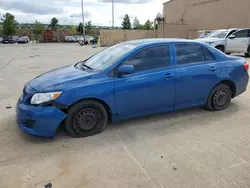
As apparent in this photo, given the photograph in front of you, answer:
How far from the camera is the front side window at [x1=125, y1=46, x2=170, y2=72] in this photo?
3682mm

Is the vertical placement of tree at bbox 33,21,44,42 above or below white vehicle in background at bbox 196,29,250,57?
above

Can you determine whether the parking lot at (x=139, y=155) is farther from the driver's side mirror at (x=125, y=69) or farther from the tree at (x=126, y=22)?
the tree at (x=126, y=22)

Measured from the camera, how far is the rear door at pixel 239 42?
1277 cm

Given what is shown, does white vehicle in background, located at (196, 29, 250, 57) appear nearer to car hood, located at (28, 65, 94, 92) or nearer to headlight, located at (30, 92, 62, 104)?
car hood, located at (28, 65, 94, 92)

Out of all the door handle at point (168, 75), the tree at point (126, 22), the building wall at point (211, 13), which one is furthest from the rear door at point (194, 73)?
the tree at point (126, 22)

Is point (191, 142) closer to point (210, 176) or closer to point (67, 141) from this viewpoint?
point (210, 176)

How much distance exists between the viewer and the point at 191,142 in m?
3.33

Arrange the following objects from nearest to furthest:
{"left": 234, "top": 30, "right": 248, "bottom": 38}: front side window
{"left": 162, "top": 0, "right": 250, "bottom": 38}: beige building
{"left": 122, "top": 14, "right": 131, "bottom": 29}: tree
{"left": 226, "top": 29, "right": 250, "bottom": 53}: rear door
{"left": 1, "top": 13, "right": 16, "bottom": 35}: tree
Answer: {"left": 226, "top": 29, "right": 250, "bottom": 53}: rear door
{"left": 234, "top": 30, "right": 248, "bottom": 38}: front side window
{"left": 162, "top": 0, "right": 250, "bottom": 38}: beige building
{"left": 1, "top": 13, "right": 16, "bottom": 35}: tree
{"left": 122, "top": 14, "right": 131, "bottom": 29}: tree

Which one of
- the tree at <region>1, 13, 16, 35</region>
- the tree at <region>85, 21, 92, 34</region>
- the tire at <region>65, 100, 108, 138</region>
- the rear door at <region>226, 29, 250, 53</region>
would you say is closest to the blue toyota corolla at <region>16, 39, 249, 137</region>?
the tire at <region>65, 100, 108, 138</region>

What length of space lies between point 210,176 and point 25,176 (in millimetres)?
2124

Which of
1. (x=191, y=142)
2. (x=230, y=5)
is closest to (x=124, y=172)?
(x=191, y=142)

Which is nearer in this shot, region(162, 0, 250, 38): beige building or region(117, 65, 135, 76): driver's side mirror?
region(117, 65, 135, 76): driver's side mirror

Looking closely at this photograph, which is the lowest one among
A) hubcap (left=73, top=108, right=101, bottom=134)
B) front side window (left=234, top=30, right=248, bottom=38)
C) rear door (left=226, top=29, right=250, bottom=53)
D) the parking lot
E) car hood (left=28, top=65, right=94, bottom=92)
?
the parking lot

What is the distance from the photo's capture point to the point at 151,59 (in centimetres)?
379
